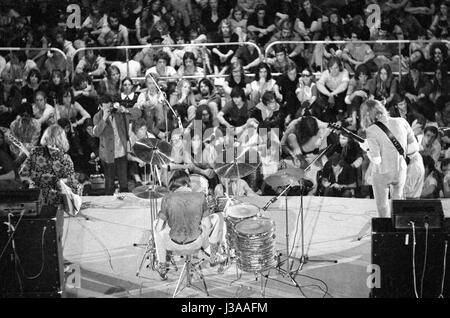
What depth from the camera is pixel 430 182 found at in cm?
1152

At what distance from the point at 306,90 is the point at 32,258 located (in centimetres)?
516

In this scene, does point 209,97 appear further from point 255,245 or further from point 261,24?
point 255,245

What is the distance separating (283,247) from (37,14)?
6.15 metres

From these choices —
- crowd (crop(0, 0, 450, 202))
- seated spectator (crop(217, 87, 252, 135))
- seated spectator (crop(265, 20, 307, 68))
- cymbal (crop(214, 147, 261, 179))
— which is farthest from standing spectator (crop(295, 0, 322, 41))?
cymbal (crop(214, 147, 261, 179))

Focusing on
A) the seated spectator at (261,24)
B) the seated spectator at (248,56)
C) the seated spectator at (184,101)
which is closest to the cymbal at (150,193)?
the seated spectator at (184,101)

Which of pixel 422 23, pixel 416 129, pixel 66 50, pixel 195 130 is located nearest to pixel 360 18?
pixel 422 23

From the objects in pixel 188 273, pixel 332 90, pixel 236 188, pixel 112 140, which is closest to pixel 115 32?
pixel 112 140

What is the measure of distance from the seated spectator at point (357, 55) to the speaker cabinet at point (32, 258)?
5704mm

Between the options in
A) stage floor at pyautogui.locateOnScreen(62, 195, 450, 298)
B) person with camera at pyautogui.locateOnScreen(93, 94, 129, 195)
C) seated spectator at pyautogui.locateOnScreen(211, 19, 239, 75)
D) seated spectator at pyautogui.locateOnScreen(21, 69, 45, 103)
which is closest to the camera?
stage floor at pyautogui.locateOnScreen(62, 195, 450, 298)

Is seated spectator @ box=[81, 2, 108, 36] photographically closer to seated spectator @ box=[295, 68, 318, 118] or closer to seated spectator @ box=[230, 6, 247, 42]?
seated spectator @ box=[230, 6, 247, 42]

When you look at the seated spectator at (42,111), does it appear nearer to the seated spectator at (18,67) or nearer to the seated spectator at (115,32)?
the seated spectator at (18,67)

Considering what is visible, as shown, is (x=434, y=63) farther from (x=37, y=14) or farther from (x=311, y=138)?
(x=37, y=14)

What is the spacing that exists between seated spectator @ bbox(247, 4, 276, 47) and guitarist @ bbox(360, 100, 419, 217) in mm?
4190

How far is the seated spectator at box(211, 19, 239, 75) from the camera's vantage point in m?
13.3
